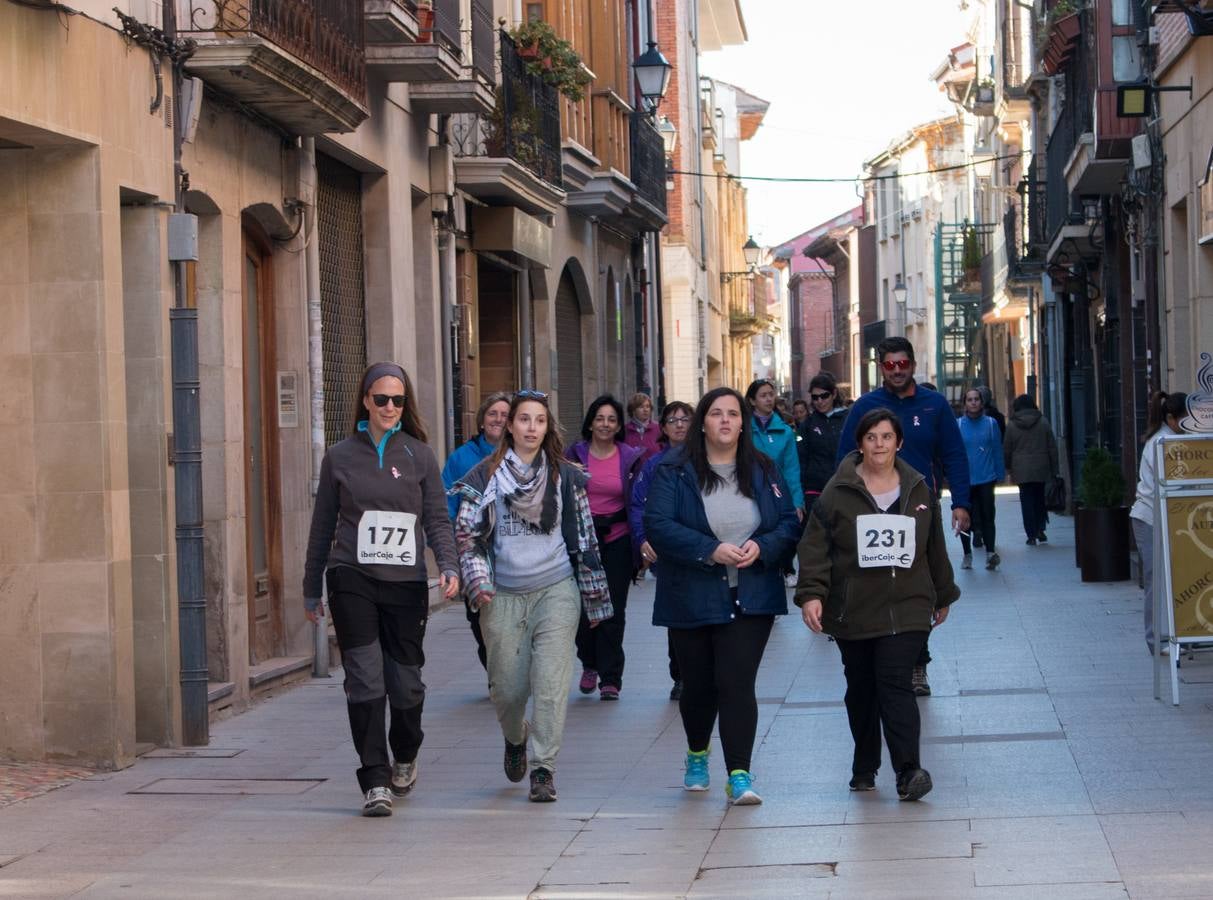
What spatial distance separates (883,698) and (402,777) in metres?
2.14

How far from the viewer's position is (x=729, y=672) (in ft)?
28.8

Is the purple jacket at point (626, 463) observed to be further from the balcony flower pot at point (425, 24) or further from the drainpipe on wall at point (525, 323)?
the drainpipe on wall at point (525, 323)

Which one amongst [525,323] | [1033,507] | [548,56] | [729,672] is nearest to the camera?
[729,672]

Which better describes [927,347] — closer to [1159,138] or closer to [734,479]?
[1159,138]

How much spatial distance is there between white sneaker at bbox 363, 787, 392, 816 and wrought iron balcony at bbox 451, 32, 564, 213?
11.4 metres

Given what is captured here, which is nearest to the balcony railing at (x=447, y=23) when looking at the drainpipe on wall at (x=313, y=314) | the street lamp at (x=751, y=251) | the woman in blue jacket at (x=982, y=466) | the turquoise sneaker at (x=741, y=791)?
the drainpipe on wall at (x=313, y=314)

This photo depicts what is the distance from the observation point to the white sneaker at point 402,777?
30.3 feet

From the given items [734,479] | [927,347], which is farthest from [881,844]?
[927,347]

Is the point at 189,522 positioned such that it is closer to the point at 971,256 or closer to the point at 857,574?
the point at 857,574

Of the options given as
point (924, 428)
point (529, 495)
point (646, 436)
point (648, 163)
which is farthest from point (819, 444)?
point (648, 163)

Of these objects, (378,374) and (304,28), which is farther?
(304,28)

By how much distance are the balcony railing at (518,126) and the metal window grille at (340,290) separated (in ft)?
10.9

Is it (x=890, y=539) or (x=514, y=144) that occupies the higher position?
(x=514, y=144)

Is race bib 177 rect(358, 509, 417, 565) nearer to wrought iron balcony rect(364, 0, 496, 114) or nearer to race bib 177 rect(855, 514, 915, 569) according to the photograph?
race bib 177 rect(855, 514, 915, 569)
